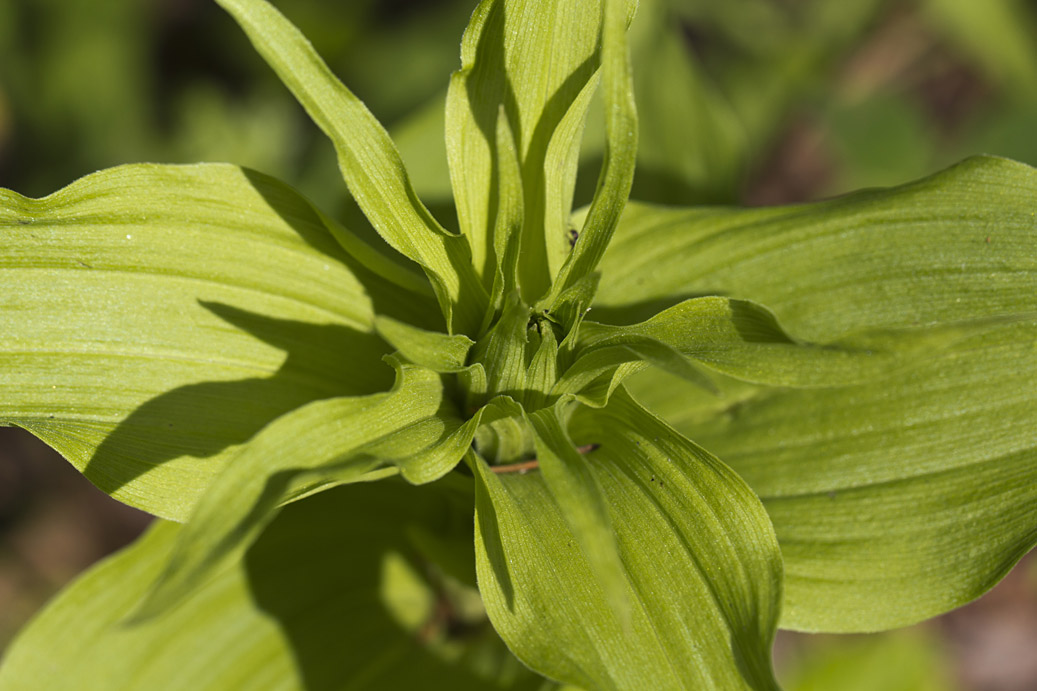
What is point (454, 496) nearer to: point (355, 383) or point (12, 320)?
point (355, 383)

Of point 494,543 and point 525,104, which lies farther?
point 525,104

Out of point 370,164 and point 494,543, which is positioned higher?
point 370,164

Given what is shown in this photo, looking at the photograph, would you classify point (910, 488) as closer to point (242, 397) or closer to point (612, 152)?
point (612, 152)

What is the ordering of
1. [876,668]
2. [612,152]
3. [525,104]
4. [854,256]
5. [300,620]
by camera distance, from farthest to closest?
1. [876,668]
2. [300,620]
3. [854,256]
4. [525,104]
5. [612,152]

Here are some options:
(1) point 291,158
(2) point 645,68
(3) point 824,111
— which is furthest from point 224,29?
(3) point 824,111

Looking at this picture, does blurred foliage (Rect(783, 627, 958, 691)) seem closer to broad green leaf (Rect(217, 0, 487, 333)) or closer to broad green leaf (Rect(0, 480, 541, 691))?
broad green leaf (Rect(0, 480, 541, 691))

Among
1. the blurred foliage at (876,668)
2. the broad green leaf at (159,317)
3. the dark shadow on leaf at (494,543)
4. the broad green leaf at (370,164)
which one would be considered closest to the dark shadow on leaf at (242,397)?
the broad green leaf at (159,317)

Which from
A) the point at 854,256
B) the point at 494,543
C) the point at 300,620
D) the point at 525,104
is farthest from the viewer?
the point at 300,620

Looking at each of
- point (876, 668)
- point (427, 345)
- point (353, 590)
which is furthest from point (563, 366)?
point (876, 668)
